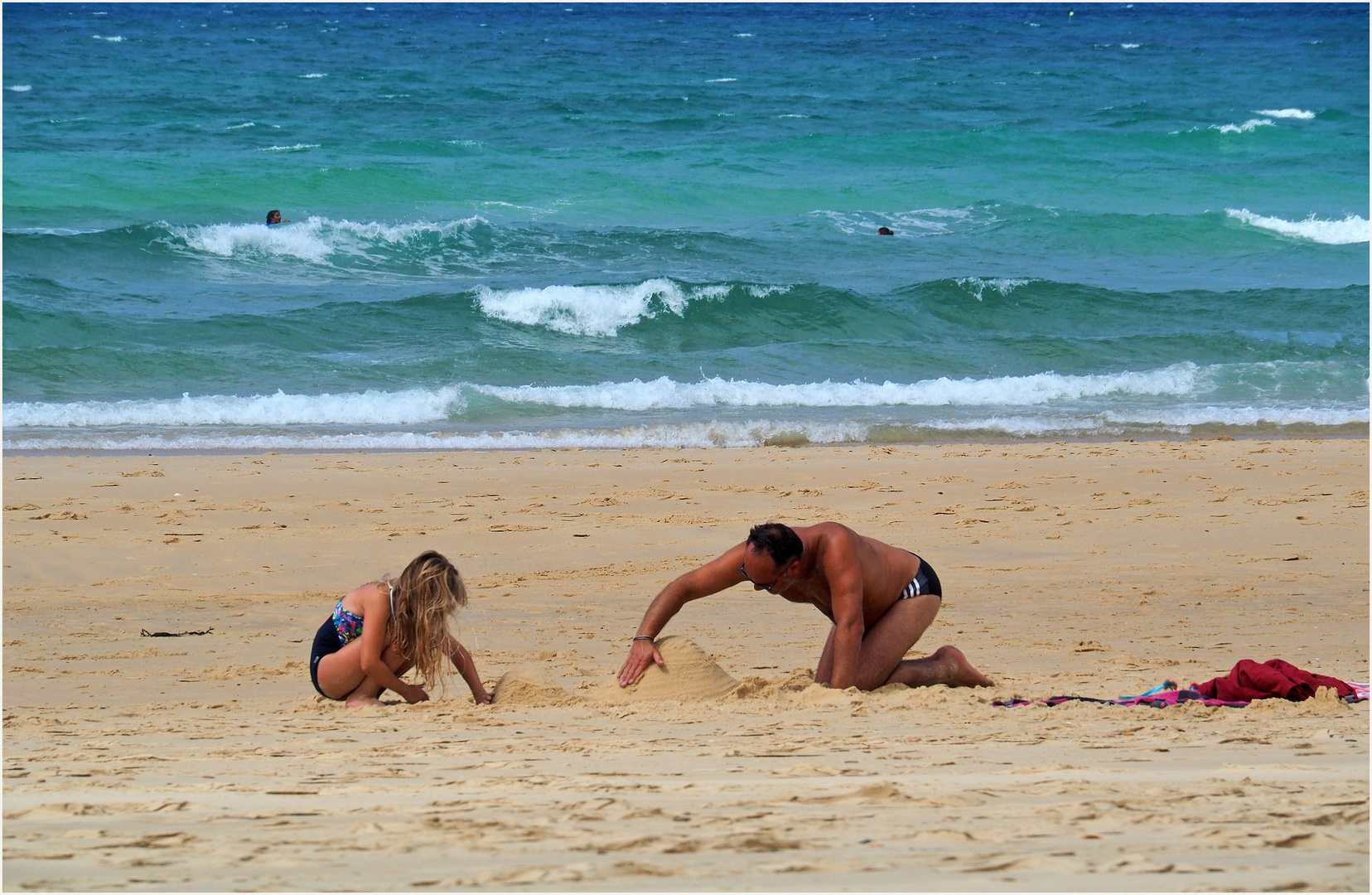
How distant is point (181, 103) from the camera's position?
28.6 m

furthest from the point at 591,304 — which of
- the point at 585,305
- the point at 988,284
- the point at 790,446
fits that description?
the point at 790,446

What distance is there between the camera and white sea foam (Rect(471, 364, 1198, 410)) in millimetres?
12164

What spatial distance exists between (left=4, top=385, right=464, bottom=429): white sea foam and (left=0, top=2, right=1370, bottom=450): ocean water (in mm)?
48

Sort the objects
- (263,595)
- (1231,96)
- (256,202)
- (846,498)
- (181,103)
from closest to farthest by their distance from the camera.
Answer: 1. (263,595)
2. (846,498)
3. (256,202)
4. (181,103)
5. (1231,96)

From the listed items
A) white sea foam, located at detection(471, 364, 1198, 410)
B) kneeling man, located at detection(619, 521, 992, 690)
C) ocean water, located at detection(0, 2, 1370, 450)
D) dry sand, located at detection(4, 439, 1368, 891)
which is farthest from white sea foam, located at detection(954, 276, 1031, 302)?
kneeling man, located at detection(619, 521, 992, 690)

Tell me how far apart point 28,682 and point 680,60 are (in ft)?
112

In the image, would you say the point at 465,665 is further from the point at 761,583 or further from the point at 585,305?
the point at 585,305

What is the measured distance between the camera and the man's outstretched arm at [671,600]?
460 centimetres

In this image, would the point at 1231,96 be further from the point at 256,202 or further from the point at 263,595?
the point at 263,595

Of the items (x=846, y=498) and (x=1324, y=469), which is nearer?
(x=846, y=498)

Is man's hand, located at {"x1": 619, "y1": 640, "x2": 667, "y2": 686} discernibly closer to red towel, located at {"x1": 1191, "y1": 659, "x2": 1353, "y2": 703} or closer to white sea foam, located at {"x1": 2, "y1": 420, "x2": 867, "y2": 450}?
red towel, located at {"x1": 1191, "y1": 659, "x2": 1353, "y2": 703}

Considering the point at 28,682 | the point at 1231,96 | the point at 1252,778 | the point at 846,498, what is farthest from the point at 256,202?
the point at 1231,96

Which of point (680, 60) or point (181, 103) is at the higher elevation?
point (680, 60)

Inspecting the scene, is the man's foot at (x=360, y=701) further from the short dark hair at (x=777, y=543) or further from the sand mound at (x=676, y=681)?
the short dark hair at (x=777, y=543)
